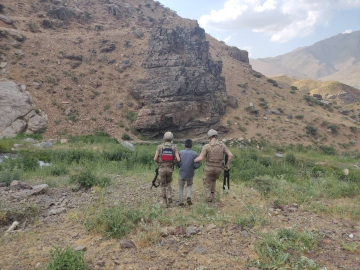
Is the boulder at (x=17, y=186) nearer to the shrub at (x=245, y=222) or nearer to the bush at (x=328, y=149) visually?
the shrub at (x=245, y=222)

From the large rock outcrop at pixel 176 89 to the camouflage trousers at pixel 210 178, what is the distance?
1538 centimetres

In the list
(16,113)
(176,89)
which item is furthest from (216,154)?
(176,89)

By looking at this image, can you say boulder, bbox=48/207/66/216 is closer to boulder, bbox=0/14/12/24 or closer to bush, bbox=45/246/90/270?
bush, bbox=45/246/90/270

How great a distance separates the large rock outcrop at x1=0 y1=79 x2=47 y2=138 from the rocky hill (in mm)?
296

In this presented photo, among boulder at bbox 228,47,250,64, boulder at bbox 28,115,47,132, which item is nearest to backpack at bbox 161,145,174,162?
boulder at bbox 28,115,47,132

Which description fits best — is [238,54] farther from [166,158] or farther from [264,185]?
[166,158]

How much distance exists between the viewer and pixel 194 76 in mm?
23609

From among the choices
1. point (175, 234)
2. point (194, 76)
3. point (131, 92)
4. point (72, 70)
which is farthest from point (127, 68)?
point (175, 234)

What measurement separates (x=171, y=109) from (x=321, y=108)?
72.4 ft

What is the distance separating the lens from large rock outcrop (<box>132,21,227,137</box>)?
2095cm

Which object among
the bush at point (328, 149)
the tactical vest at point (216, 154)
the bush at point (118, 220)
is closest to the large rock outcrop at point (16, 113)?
the bush at point (118, 220)

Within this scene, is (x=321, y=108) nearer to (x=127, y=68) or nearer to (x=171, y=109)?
(x=171, y=109)

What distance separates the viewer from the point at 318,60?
158 meters

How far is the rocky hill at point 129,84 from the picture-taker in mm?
20047
